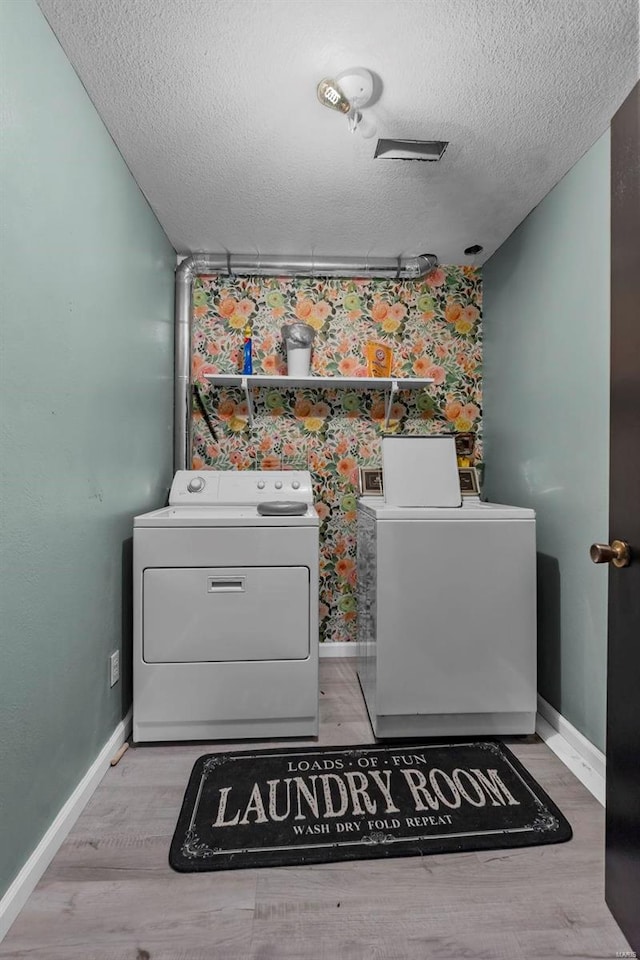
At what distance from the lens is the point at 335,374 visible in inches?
108

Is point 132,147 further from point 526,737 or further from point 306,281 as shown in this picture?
point 526,737

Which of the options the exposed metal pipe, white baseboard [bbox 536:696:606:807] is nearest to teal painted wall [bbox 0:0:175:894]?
the exposed metal pipe

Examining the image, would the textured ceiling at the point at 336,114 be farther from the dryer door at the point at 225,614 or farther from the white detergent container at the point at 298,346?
the dryer door at the point at 225,614

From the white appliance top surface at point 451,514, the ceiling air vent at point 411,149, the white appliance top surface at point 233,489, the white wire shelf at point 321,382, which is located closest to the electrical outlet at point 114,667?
the white appliance top surface at point 233,489

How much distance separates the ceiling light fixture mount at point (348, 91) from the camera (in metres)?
1.42

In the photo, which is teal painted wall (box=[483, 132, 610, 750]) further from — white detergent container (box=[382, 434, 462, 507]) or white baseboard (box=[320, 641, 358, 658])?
white baseboard (box=[320, 641, 358, 658])

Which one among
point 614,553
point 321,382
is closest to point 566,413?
point 614,553

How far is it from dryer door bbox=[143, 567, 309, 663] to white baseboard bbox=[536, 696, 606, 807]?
3.39ft

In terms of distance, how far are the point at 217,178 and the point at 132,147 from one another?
0.33m

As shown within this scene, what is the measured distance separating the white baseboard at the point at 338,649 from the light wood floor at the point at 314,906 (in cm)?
136

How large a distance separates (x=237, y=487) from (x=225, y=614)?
72cm

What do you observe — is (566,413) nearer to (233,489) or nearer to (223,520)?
(223,520)

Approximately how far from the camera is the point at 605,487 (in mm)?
1646

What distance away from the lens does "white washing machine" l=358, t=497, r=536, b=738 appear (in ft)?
6.10
